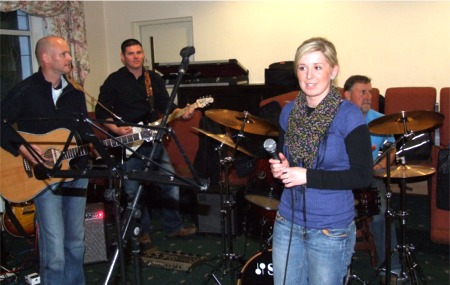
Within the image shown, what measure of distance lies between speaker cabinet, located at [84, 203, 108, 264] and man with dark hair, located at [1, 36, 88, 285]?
0.85 m

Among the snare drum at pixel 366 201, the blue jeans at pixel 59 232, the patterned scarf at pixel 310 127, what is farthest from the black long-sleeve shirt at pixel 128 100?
the patterned scarf at pixel 310 127

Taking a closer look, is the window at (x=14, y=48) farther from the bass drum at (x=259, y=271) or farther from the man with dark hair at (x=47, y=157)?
the bass drum at (x=259, y=271)

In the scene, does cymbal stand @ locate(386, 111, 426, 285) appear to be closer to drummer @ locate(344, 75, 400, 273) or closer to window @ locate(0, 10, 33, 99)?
drummer @ locate(344, 75, 400, 273)

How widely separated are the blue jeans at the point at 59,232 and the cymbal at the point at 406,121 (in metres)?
1.98

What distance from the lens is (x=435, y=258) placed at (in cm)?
371

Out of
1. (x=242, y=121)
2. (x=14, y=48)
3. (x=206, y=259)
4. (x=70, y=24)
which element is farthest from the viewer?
(x=70, y=24)

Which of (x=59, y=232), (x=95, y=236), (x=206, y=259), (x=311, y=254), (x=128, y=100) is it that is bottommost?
(x=206, y=259)

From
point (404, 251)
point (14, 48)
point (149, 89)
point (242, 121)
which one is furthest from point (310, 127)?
point (14, 48)

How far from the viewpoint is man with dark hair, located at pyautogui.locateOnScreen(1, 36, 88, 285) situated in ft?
8.80

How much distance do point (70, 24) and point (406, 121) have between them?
4917mm

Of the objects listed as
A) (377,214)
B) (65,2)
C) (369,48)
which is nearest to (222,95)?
(369,48)

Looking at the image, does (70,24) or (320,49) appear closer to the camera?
(320,49)

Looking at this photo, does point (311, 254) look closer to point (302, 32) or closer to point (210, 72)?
point (210, 72)

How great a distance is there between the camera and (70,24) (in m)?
6.22
